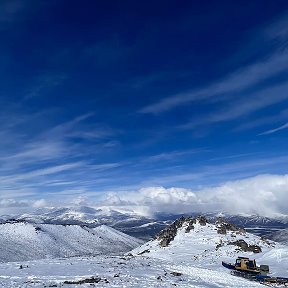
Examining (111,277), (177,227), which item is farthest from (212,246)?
(111,277)

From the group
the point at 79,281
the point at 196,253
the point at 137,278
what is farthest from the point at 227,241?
the point at 79,281

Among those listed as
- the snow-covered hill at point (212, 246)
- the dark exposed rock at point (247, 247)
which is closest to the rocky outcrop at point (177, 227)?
the snow-covered hill at point (212, 246)

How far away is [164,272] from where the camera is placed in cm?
5025

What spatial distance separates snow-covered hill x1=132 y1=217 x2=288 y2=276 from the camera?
244 ft

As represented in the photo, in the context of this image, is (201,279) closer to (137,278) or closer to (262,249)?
(137,278)

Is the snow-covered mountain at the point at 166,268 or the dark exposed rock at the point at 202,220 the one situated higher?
the dark exposed rock at the point at 202,220

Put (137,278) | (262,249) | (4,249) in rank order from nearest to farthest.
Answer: (137,278)
(262,249)
(4,249)

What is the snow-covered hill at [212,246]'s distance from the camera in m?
74.4

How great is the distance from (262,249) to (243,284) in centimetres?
3933

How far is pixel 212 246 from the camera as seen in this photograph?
303 feet

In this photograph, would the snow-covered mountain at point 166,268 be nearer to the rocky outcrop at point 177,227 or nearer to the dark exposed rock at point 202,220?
the rocky outcrop at point 177,227

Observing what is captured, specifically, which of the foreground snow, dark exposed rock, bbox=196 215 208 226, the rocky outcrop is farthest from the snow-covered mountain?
dark exposed rock, bbox=196 215 208 226

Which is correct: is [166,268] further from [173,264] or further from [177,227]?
[177,227]

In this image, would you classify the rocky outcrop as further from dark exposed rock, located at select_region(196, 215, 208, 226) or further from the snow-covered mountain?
the snow-covered mountain
